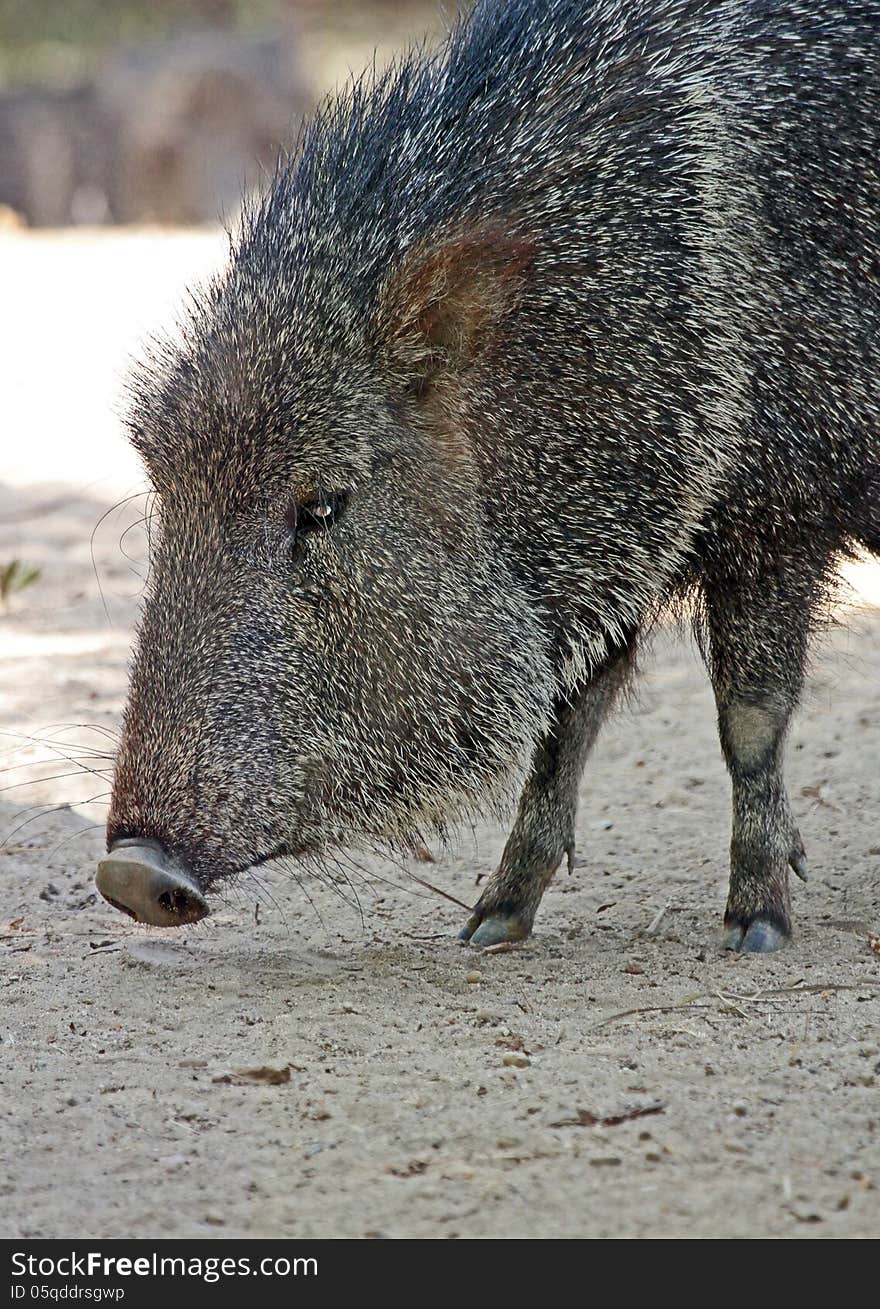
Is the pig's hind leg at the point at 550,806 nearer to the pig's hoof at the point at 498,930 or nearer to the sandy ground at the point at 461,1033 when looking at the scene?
the pig's hoof at the point at 498,930

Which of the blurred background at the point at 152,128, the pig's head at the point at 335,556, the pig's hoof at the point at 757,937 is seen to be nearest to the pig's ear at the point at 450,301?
the pig's head at the point at 335,556

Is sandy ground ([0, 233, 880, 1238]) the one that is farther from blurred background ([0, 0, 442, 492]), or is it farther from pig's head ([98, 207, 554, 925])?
blurred background ([0, 0, 442, 492])

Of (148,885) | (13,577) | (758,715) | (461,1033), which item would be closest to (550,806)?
(758,715)

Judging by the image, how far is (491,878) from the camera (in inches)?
159

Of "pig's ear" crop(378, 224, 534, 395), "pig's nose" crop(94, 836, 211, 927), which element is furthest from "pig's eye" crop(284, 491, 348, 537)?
"pig's nose" crop(94, 836, 211, 927)

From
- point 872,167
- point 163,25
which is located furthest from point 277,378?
point 163,25

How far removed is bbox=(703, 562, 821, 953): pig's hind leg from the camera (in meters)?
3.62

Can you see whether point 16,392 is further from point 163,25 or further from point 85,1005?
point 163,25

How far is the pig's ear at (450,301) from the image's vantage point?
3391 millimetres

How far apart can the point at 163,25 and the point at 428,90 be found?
654 inches

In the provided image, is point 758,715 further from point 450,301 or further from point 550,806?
point 450,301

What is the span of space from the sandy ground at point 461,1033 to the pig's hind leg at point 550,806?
112 millimetres

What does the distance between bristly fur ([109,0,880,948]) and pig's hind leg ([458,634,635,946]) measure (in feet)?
1.44

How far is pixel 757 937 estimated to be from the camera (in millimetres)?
3744
